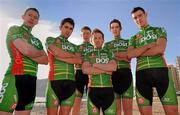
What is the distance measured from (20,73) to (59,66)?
1.27 m

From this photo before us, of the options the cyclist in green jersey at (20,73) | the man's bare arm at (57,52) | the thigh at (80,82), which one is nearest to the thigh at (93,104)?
the man's bare arm at (57,52)

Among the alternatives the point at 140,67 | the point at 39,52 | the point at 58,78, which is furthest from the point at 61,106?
the point at 140,67

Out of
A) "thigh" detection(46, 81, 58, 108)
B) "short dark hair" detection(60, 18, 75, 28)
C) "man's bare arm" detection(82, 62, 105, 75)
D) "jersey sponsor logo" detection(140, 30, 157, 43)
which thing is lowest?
"thigh" detection(46, 81, 58, 108)

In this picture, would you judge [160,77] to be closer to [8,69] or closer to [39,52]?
[39,52]

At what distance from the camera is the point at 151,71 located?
5.97 metres

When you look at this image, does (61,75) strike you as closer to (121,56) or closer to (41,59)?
(41,59)

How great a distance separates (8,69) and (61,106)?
1.76m

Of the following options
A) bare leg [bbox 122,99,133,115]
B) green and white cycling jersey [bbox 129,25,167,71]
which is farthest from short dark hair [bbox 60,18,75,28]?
bare leg [bbox 122,99,133,115]

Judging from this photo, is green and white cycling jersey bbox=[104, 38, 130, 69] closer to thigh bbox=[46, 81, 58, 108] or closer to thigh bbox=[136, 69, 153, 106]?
thigh bbox=[136, 69, 153, 106]

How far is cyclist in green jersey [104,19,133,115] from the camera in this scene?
7.09 meters

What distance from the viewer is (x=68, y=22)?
666cm

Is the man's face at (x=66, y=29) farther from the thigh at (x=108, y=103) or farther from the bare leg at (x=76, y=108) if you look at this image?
the bare leg at (x=76, y=108)

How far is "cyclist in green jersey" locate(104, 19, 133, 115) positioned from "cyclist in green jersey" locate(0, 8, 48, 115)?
2.47m

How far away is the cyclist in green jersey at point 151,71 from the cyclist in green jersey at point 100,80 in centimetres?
72
